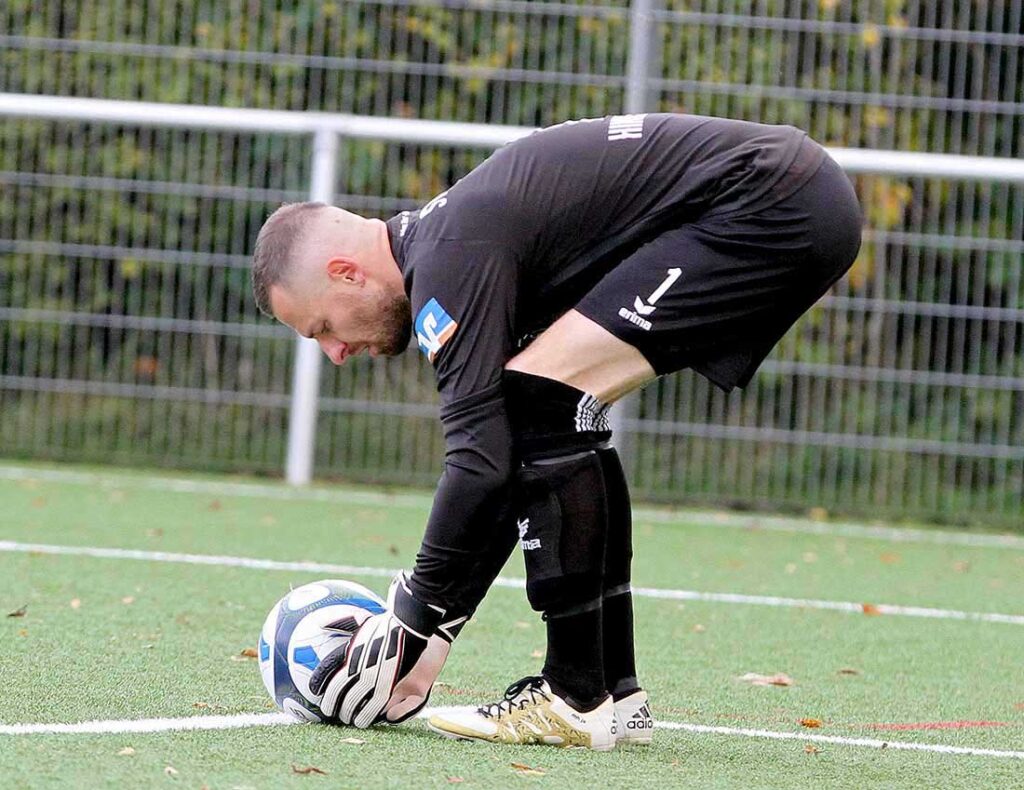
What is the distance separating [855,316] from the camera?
26.2 feet

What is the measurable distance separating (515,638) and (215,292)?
4.04 meters

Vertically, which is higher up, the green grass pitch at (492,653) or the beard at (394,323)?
the beard at (394,323)

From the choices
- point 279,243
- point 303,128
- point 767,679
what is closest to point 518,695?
point 279,243

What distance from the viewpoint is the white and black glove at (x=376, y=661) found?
10.8 ft

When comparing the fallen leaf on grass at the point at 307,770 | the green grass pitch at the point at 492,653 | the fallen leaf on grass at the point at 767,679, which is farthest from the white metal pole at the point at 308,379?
the fallen leaf on grass at the point at 307,770

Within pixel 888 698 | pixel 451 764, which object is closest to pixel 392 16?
pixel 888 698

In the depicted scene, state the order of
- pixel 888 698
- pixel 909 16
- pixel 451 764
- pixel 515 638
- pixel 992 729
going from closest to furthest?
pixel 451 764, pixel 992 729, pixel 888 698, pixel 515 638, pixel 909 16

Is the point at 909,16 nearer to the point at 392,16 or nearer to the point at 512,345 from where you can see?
the point at 392,16

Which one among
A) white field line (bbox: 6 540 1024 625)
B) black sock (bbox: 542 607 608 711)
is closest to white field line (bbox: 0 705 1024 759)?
black sock (bbox: 542 607 608 711)

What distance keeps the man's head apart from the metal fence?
15.4 ft

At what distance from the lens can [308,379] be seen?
315 inches

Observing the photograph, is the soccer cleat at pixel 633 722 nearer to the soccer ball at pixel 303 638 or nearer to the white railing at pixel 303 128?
the soccer ball at pixel 303 638

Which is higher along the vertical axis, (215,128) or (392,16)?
(392,16)

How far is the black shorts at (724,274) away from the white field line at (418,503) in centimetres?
436
